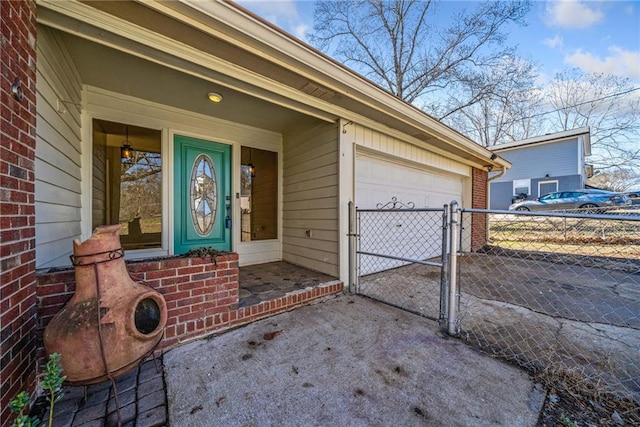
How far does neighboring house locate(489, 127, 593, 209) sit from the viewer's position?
11.6m

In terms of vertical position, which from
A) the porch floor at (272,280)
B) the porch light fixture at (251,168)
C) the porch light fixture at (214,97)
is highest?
the porch light fixture at (214,97)

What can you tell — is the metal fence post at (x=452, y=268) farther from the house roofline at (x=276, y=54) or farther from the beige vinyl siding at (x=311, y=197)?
the house roofline at (x=276, y=54)

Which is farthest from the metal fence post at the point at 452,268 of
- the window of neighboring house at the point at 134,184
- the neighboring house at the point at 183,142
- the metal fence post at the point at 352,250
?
the window of neighboring house at the point at 134,184

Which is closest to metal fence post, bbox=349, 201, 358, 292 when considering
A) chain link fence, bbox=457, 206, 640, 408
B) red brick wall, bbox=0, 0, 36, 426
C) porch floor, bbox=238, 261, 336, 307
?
porch floor, bbox=238, 261, 336, 307

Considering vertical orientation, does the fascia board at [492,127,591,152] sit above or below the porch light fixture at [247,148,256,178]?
above

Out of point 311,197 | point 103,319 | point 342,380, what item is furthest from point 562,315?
point 103,319

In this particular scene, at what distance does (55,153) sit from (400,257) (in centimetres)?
325

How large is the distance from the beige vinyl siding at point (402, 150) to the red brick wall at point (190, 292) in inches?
95.6

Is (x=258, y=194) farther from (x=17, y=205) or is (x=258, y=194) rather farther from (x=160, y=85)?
(x=17, y=205)

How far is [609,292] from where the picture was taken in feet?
10.9

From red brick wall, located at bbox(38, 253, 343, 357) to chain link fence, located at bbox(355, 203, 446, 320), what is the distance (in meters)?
1.54

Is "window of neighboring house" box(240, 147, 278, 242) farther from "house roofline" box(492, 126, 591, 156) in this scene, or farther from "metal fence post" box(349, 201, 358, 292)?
"house roofline" box(492, 126, 591, 156)

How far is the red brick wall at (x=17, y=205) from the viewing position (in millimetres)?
1169

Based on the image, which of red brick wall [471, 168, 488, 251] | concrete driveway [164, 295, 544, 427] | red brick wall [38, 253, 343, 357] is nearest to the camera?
concrete driveway [164, 295, 544, 427]
